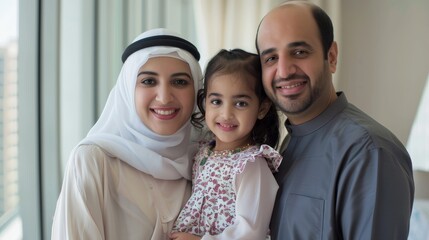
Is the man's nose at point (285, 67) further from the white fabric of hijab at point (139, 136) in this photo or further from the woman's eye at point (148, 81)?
the woman's eye at point (148, 81)

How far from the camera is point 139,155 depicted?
131 cm

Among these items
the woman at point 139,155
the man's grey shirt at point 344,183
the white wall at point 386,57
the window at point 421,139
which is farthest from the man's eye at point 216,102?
the window at point 421,139

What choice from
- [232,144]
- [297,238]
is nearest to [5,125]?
[232,144]

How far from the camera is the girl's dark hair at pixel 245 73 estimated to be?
134 cm

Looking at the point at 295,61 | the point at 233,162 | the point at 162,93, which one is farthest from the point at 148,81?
the point at 295,61

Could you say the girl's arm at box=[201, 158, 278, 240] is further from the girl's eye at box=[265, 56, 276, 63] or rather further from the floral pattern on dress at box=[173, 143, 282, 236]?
the girl's eye at box=[265, 56, 276, 63]

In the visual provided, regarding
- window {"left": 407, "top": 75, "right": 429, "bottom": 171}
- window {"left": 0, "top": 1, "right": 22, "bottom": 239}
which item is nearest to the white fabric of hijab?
window {"left": 0, "top": 1, "right": 22, "bottom": 239}

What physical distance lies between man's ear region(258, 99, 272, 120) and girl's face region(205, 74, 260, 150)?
4 cm

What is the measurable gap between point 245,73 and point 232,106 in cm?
13

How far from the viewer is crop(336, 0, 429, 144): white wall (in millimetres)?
2984

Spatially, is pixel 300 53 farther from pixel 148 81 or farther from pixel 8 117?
pixel 8 117

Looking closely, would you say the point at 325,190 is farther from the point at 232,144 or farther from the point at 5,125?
the point at 5,125

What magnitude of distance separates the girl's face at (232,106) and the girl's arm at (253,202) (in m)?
0.15

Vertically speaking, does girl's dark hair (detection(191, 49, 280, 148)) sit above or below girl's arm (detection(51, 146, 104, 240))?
above
